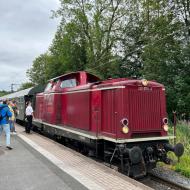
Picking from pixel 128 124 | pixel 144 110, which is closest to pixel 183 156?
pixel 144 110

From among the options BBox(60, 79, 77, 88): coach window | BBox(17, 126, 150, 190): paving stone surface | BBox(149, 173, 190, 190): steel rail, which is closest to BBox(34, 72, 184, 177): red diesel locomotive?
BBox(149, 173, 190, 190): steel rail

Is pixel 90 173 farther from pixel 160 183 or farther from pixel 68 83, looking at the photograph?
pixel 68 83

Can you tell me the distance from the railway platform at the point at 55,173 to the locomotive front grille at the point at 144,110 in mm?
1502

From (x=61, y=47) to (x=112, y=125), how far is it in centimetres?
3696

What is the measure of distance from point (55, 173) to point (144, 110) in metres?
3.12

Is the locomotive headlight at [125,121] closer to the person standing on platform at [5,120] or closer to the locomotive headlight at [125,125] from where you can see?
the locomotive headlight at [125,125]

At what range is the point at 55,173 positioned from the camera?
333 inches

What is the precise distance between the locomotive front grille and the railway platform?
1.50m

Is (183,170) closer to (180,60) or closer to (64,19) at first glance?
(180,60)

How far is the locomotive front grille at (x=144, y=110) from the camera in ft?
31.9

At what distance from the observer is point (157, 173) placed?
33.1 ft

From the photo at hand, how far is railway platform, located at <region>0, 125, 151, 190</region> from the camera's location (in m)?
7.43

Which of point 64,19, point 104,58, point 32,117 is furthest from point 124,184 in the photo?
point 64,19

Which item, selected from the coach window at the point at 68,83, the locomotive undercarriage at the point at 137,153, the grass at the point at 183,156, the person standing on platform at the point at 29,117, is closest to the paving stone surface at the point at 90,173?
the locomotive undercarriage at the point at 137,153
